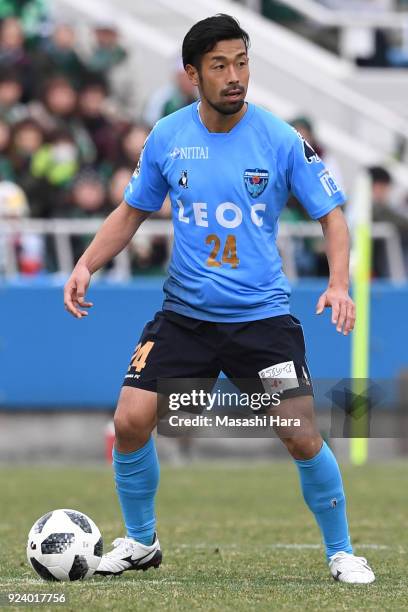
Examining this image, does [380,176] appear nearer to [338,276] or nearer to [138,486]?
[138,486]

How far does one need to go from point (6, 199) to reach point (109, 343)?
64.1 inches

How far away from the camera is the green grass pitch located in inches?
239

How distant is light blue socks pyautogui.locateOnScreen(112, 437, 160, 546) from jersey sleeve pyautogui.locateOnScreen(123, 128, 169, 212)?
100 centimetres

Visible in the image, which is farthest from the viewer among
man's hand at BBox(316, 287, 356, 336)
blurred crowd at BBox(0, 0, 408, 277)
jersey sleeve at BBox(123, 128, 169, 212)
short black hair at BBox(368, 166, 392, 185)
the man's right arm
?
short black hair at BBox(368, 166, 392, 185)

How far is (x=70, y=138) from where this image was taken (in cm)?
1524

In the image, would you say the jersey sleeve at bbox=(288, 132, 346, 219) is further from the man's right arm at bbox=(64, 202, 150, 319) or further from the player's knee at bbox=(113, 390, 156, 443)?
the player's knee at bbox=(113, 390, 156, 443)

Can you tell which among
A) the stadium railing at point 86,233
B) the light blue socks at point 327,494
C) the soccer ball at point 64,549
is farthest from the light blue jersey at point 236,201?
the stadium railing at point 86,233

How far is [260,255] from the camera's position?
6.55 meters

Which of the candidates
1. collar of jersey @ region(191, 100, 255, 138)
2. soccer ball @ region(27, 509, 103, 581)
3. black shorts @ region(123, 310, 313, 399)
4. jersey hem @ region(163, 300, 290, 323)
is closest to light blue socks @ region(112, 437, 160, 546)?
soccer ball @ region(27, 509, 103, 581)

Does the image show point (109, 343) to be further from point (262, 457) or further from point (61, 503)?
point (61, 503)

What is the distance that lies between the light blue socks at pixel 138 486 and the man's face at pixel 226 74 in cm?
146

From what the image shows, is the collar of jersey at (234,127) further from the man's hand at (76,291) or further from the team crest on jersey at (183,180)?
the man's hand at (76,291)

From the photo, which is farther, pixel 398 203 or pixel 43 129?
pixel 398 203

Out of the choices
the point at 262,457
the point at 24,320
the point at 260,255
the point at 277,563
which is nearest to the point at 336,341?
the point at 262,457
